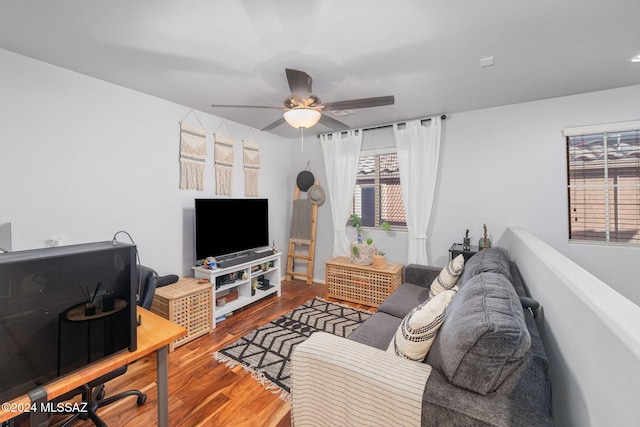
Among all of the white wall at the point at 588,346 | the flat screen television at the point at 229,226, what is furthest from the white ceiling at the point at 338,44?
the white wall at the point at 588,346

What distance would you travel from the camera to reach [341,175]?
13.5 feet

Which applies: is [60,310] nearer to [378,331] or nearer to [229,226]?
[378,331]

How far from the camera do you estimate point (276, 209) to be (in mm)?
4484

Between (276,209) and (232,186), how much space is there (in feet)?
3.29

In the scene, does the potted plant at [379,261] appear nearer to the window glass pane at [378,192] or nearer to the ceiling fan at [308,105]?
the window glass pane at [378,192]

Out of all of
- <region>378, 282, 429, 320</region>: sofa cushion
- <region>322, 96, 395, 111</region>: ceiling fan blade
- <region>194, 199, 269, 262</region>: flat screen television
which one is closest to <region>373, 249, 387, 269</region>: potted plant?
<region>378, 282, 429, 320</region>: sofa cushion

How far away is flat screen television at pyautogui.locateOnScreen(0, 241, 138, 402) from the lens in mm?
896

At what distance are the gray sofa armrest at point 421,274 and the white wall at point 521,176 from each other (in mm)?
669

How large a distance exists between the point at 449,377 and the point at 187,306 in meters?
2.39

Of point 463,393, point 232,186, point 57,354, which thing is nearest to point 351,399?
point 463,393

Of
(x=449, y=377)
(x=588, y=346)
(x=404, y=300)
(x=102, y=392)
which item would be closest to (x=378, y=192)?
(x=404, y=300)

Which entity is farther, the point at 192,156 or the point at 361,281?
the point at 361,281

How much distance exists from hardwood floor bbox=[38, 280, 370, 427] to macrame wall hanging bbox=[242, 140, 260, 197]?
2057 mm

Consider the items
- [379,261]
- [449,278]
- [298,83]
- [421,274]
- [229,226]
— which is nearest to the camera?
[298,83]
